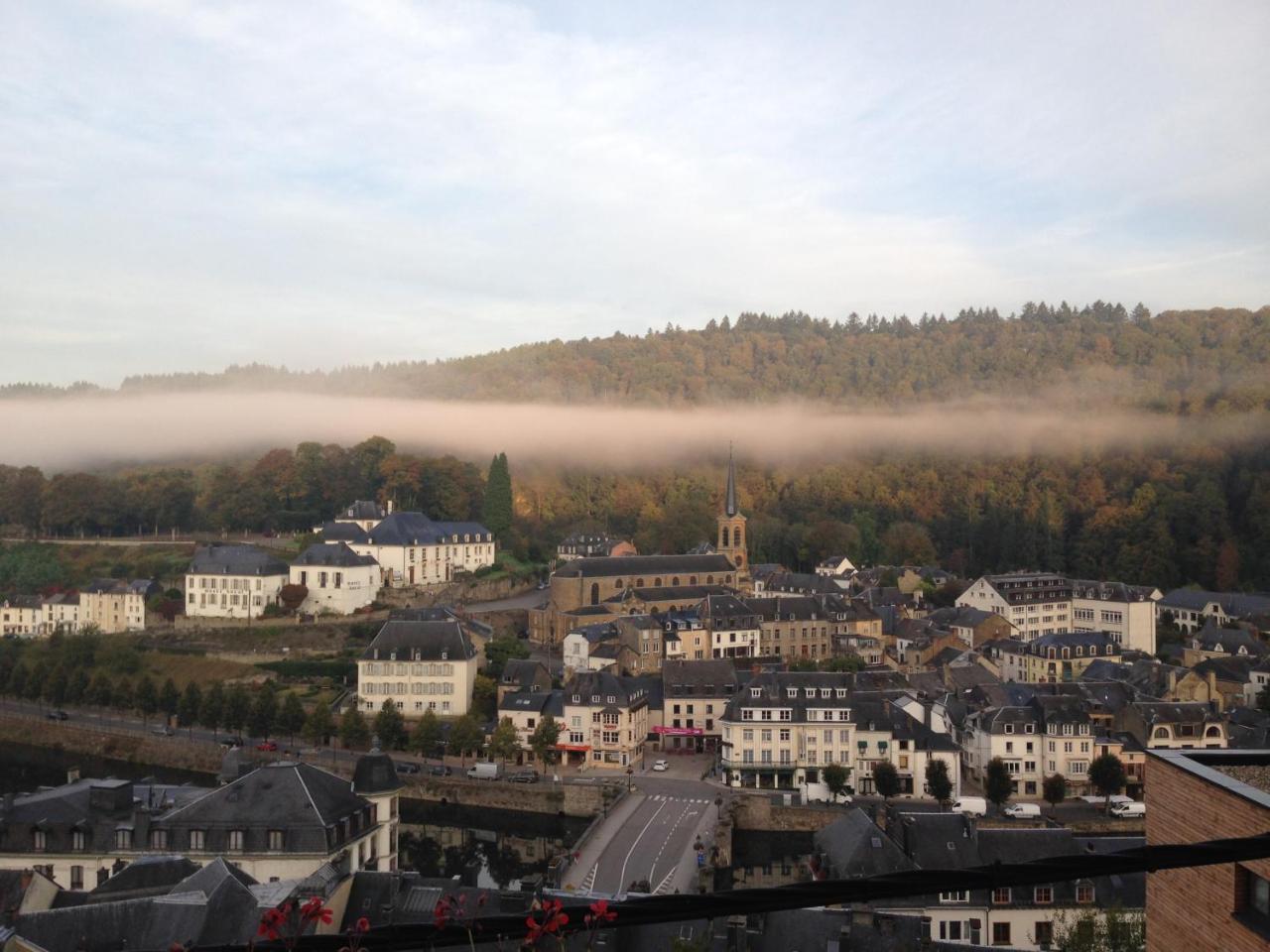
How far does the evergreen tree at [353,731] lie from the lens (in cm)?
3025

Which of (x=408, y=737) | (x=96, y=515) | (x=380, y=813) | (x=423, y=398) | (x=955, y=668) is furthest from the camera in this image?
(x=423, y=398)

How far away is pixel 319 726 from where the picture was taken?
30.4 metres

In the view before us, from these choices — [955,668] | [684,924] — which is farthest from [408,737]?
[684,924]

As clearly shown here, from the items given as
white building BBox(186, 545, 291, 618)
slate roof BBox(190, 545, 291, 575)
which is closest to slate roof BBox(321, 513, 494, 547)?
slate roof BBox(190, 545, 291, 575)

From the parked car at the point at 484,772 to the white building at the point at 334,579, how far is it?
12.3 m

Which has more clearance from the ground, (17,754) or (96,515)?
(96,515)

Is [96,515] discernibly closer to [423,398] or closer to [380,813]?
[380,813]

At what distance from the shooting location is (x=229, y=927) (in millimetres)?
12914

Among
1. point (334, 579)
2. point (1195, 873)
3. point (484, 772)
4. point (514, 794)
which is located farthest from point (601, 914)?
point (334, 579)

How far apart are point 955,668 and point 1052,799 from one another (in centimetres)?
776

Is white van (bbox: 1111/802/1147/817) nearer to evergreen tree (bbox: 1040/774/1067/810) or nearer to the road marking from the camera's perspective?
evergreen tree (bbox: 1040/774/1067/810)

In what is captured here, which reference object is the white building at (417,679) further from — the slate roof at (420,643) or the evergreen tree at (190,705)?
the evergreen tree at (190,705)

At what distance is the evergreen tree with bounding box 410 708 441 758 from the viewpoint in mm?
29609

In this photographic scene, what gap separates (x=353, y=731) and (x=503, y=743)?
169 inches
